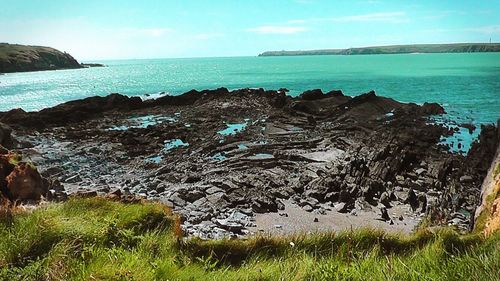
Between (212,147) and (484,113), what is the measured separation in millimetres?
30510

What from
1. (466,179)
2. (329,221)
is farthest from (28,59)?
(466,179)

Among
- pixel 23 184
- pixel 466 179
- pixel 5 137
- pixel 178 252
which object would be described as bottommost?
pixel 466 179

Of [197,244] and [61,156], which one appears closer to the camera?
[197,244]

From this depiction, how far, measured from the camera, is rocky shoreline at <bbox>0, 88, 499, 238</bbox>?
51.6 feet

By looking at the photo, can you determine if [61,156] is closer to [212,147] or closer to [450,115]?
[212,147]

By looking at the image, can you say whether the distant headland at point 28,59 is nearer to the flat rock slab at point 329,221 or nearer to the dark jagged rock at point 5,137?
the dark jagged rock at point 5,137

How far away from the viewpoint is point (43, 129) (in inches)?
1300

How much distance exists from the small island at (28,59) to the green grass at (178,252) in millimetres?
160473

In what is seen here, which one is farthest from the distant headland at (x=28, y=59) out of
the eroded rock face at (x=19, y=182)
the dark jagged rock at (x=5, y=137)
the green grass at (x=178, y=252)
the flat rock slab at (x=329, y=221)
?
the green grass at (x=178, y=252)

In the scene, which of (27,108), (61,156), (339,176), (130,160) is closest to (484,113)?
→ (339,176)

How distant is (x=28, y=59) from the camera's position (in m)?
155

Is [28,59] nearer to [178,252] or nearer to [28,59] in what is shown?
[28,59]

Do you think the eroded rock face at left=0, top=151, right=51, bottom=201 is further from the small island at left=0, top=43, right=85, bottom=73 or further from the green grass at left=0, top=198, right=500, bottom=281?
the small island at left=0, top=43, right=85, bottom=73

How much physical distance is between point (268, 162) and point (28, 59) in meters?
162
